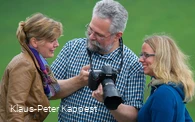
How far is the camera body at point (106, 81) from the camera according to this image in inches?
128

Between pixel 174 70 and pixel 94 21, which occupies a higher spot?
pixel 94 21

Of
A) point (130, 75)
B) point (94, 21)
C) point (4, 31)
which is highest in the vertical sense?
point (94, 21)

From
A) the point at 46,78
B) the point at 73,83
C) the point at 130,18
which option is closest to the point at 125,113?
the point at 73,83

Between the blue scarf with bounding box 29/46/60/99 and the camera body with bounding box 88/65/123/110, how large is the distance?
28 cm

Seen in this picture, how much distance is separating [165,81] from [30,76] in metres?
0.81

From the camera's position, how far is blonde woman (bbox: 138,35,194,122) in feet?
11.1

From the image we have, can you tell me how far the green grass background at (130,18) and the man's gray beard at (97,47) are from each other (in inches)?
151

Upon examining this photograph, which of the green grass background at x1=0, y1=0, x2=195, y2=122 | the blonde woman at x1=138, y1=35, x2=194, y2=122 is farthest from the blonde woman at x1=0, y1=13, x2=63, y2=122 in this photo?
the green grass background at x1=0, y1=0, x2=195, y2=122

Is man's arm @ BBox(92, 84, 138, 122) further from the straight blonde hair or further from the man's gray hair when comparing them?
the man's gray hair

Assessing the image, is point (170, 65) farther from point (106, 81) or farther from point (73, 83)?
point (73, 83)

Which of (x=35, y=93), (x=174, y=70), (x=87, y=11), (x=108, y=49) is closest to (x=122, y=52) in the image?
(x=108, y=49)

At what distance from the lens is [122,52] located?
3701 millimetres

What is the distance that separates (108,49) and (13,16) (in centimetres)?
504

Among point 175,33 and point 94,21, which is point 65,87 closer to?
point 94,21
